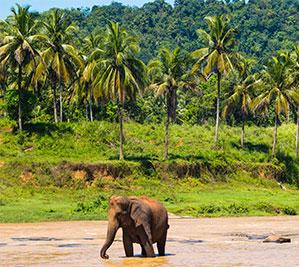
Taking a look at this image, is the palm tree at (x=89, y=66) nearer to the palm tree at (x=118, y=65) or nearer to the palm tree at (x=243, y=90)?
the palm tree at (x=118, y=65)

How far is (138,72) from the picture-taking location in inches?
2101

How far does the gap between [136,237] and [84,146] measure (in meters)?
37.6

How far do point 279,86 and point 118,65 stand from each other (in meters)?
16.8

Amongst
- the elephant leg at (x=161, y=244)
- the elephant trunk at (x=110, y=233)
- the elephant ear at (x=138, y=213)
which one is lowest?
the elephant leg at (x=161, y=244)

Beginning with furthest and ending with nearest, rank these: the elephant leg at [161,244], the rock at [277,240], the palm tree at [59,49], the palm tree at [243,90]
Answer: the palm tree at [243,90] → the palm tree at [59,49] → the rock at [277,240] → the elephant leg at [161,244]

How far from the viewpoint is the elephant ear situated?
18594mm

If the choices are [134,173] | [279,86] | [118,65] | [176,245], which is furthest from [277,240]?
[279,86]

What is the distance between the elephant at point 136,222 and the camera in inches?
719

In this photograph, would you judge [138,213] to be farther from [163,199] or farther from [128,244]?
[163,199]

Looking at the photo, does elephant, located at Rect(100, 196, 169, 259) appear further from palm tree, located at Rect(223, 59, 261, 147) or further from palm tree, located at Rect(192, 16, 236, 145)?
palm tree, located at Rect(223, 59, 261, 147)

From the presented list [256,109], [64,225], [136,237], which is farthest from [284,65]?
[136,237]

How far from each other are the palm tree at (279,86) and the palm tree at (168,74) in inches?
331

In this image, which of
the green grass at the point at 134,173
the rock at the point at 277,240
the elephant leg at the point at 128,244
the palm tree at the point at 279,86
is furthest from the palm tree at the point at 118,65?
the elephant leg at the point at 128,244

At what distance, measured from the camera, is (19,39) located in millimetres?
53906
